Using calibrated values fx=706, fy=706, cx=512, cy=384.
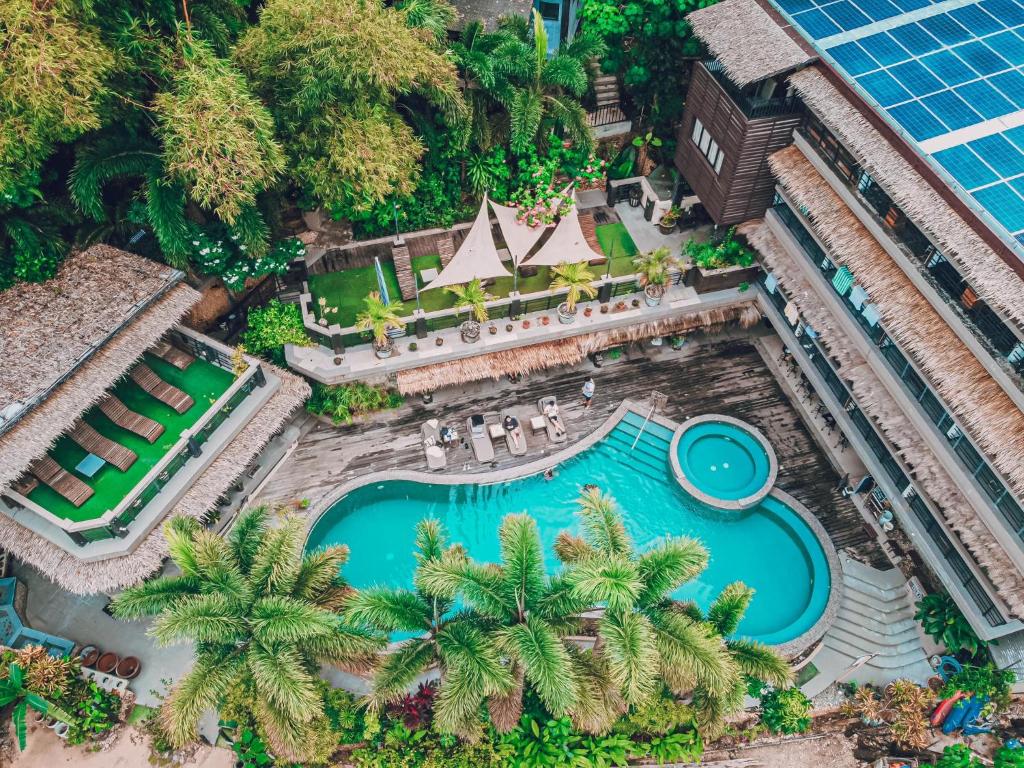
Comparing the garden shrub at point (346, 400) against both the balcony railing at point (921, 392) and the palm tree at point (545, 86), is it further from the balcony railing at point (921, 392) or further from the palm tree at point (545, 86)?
the balcony railing at point (921, 392)

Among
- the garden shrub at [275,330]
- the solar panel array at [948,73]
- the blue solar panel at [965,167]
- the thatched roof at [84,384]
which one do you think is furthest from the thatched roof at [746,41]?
the thatched roof at [84,384]

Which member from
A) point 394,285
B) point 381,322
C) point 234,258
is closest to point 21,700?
point 234,258

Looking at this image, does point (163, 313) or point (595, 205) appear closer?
point (163, 313)

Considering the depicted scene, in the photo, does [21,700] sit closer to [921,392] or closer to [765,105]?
[921,392]

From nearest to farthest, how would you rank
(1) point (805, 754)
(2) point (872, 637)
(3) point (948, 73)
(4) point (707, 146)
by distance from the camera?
(3) point (948, 73) < (1) point (805, 754) < (2) point (872, 637) < (4) point (707, 146)

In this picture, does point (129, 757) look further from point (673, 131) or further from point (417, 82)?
point (673, 131)

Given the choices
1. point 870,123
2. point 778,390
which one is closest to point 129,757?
point 778,390
